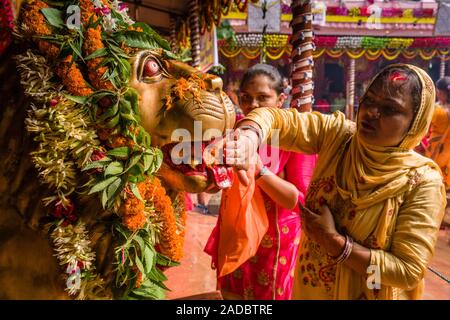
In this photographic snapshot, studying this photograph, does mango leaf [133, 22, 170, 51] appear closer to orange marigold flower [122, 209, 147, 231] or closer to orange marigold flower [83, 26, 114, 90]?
orange marigold flower [83, 26, 114, 90]

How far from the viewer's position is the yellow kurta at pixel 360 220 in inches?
52.8

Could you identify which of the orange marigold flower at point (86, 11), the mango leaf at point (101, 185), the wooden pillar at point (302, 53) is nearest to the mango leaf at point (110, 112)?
the mango leaf at point (101, 185)

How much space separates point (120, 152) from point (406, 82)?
3.80 ft

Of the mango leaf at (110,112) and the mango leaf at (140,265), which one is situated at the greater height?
the mango leaf at (110,112)

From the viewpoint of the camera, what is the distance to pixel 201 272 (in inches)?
159

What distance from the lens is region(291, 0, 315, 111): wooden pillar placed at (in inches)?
116

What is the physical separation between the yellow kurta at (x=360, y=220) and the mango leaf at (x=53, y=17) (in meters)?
0.87

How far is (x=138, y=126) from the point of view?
1298mm

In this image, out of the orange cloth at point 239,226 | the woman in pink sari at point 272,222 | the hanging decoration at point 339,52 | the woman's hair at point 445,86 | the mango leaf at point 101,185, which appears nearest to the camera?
the mango leaf at point 101,185

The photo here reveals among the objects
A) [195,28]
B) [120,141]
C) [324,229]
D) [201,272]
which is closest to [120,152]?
[120,141]

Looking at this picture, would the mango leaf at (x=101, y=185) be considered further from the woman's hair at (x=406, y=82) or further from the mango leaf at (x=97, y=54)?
the woman's hair at (x=406, y=82)

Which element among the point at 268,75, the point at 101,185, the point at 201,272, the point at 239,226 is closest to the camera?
the point at 101,185

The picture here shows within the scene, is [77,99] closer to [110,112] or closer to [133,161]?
[110,112]

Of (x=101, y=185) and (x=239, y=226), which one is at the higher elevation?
(x=101, y=185)
